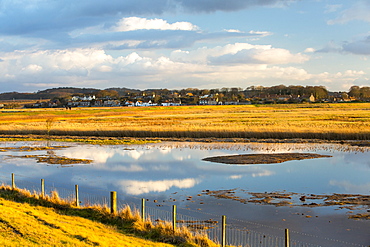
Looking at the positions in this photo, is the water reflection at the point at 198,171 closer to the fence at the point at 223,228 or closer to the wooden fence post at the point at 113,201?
the fence at the point at 223,228

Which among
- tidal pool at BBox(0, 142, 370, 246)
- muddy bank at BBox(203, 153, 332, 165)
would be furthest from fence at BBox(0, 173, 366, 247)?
muddy bank at BBox(203, 153, 332, 165)

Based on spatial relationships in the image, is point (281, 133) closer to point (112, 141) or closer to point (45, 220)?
point (112, 141)

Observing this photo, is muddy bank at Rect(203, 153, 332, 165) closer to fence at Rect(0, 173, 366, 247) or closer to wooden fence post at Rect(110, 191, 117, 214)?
fence at Rect(0, 173, 366, 247)

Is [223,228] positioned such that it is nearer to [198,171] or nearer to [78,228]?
[78,228]

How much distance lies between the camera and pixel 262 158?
A: 3045 cm

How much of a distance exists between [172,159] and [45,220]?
18.7 m

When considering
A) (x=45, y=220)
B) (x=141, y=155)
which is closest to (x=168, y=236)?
(x=45, y=220)

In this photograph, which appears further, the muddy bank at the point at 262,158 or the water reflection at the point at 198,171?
the muddy bank at the point at 262,158

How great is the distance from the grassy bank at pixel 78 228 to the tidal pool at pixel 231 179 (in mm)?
3309

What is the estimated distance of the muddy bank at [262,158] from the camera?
29234 mm

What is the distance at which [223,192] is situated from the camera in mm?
19578

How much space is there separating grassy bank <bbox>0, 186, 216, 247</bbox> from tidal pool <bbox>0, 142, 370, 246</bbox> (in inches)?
130

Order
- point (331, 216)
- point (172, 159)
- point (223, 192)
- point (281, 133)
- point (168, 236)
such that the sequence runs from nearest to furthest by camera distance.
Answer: point (168, 236), point (331, 216), point (223, 192), point (172, 159), point (281, 133)

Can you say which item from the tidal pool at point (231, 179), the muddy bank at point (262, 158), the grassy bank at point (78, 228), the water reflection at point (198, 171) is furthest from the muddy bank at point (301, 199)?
the muddy bank at point (262, 158)
